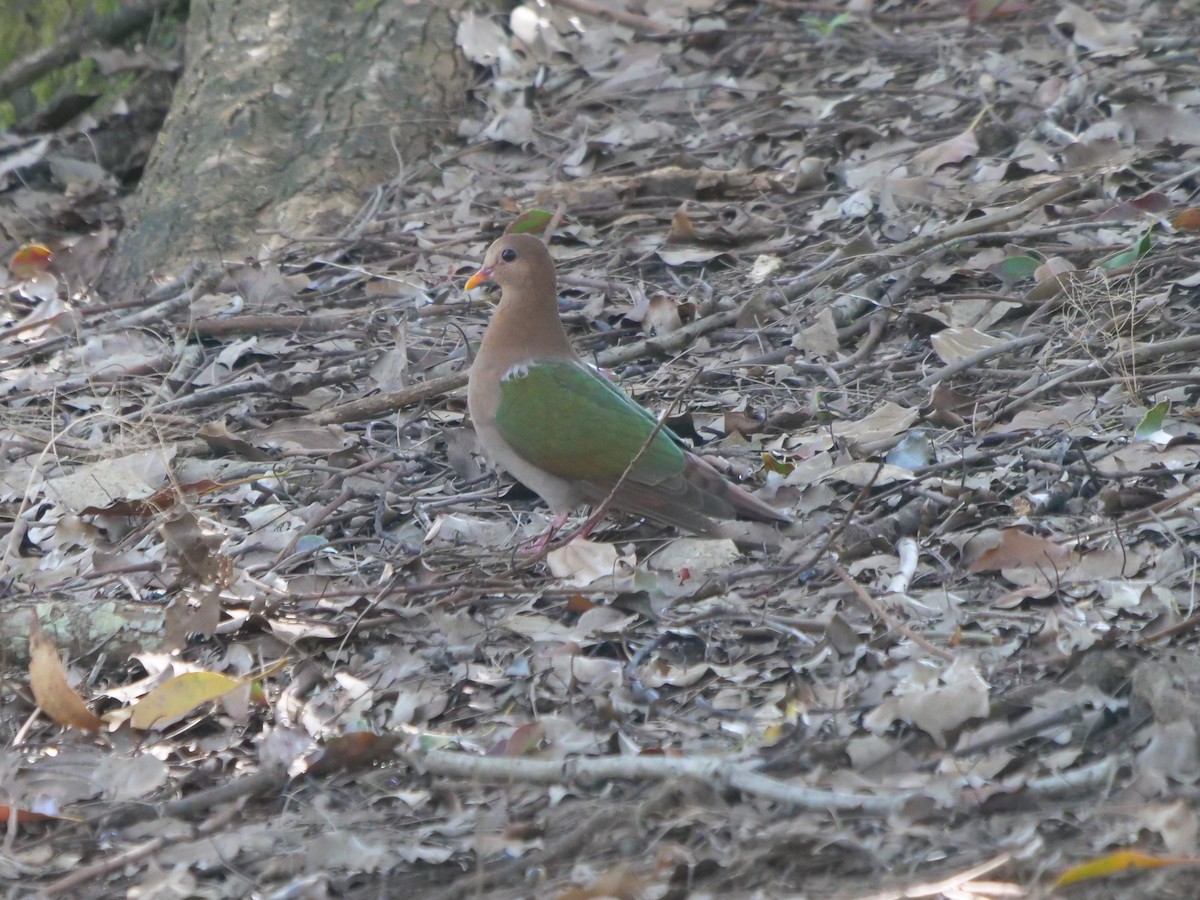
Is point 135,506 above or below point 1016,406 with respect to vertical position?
above

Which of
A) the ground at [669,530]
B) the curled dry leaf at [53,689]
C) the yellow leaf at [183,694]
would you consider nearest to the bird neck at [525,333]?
the ground at [669,530]

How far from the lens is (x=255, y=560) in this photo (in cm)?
425

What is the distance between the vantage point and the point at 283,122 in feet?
22.2

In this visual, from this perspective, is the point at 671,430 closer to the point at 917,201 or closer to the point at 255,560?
the point at 255,560

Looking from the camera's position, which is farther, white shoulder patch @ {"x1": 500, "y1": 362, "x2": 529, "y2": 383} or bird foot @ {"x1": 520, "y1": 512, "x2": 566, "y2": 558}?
white shoulder patch @ {"x1": 500, "y1": 362, "x2": 529, "y2": 383}

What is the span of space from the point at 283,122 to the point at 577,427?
3.08 meters

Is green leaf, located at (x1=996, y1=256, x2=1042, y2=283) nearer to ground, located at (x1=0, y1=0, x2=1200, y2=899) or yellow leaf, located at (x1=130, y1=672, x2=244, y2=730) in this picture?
ground, located at (x1=0, y1=0, x2=1200, y2=899)

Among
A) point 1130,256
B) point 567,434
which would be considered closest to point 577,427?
point 567,434

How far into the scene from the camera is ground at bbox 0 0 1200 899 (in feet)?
9.18

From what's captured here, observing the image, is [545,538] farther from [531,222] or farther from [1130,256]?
[1130,256]

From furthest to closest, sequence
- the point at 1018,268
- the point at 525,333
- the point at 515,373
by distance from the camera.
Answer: the point at 1018,268 < the point at 525,333 < the point at 515,373

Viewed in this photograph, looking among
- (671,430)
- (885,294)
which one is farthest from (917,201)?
(671,430)

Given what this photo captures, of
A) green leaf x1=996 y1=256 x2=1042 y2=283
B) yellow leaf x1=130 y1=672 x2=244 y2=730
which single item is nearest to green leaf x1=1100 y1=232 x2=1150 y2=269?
green leaf x1=996 y1=256 x2=1042 y2=283

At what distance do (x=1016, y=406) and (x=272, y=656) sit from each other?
2.35m
